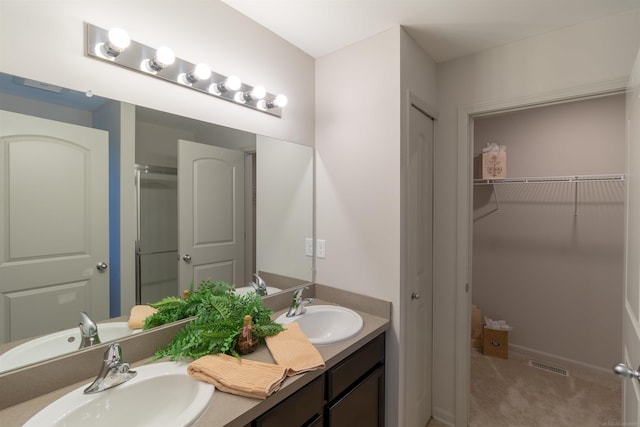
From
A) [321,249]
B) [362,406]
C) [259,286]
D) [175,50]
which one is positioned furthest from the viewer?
[321,249]

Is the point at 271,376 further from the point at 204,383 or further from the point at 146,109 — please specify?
the point at 146,109

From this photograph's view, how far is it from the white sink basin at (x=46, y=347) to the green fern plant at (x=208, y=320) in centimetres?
14

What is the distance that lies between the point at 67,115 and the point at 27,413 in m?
0.91

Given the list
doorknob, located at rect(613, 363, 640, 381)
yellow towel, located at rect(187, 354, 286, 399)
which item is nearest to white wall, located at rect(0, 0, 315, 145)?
yellow towel, located at rect(187, 354, 286, 399)

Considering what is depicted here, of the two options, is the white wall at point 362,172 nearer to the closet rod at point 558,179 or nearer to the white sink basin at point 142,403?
the white sink basin at point 142,403

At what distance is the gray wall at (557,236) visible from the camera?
245 centimetres

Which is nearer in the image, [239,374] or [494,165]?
[239,374]

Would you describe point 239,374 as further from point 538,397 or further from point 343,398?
point 538,397

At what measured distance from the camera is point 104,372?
0.95 meters

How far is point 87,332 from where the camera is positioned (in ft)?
3.44

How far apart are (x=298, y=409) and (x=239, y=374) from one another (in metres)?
0.27

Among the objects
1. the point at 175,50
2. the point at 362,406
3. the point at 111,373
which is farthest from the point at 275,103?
the point at 362,406

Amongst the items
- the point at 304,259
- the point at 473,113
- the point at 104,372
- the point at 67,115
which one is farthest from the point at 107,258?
the point at 473,113

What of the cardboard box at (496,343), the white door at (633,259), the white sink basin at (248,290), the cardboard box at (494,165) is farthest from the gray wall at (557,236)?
the white sink basin at (248,290)
